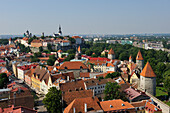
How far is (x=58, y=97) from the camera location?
29797 mm

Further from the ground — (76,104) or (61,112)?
(76,104)

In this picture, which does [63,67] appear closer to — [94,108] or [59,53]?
[94,108]

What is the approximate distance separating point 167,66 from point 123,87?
3918 cm

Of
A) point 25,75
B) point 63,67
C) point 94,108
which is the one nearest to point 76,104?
point 94,108

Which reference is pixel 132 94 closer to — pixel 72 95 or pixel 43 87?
pixel 72 95

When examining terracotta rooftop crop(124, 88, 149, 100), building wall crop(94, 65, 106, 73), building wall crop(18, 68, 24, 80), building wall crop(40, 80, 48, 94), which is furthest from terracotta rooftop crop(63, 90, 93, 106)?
building wall crop(18, 68, 24, 80)

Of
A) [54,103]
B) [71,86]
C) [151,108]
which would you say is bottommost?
[151,108]

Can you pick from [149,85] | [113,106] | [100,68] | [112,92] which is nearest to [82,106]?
[113,106]

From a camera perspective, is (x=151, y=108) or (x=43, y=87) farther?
(x=43, y=87)

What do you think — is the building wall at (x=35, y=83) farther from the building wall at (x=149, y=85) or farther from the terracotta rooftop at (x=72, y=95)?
the building wall at (x=149, y=85)

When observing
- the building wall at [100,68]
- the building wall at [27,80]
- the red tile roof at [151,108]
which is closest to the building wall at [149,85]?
the red tile roof at [151,108]

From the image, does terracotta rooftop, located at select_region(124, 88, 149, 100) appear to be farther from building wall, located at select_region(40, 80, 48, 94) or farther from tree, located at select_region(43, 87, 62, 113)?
building wall, located at select_region(40, 80, 48, 94)

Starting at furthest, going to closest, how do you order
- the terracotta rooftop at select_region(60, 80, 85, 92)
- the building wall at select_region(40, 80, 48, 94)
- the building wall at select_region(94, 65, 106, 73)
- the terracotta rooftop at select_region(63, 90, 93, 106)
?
1. the building wall at select_region(94, 65, 106, 73)
2. the building wall at select_region(40, 80, 48, 94)
3. the terracotta rooftop at select_region(60, 80, 85, 92)
4. the terracotta rooftop at select_region(63, 90, 93, 106)

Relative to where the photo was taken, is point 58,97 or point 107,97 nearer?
point 58,97
